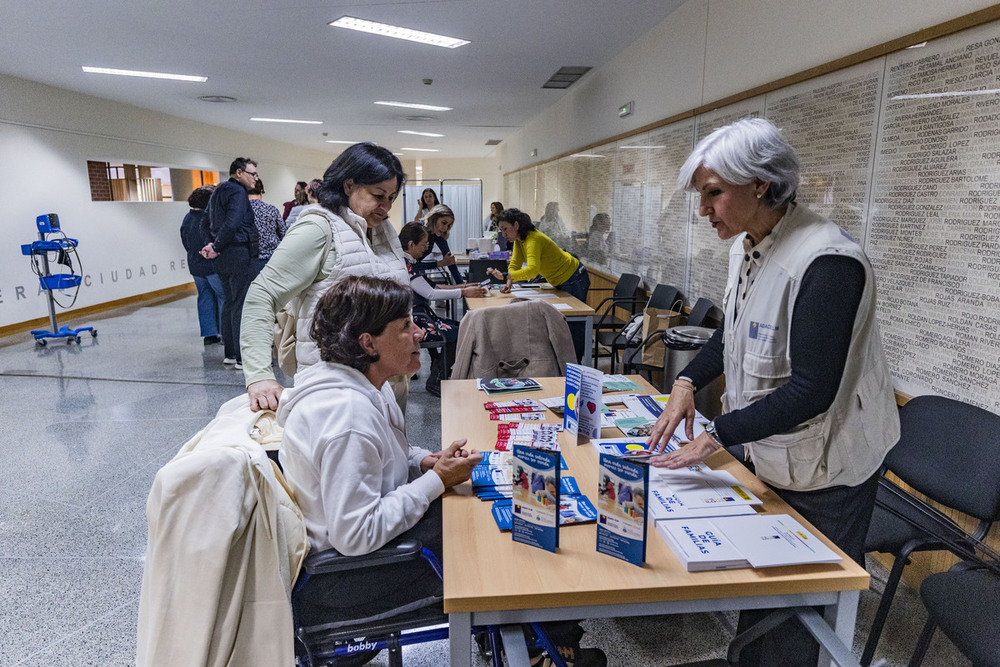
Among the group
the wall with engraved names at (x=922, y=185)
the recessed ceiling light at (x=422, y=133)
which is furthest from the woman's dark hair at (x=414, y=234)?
the recessed ceiling light at (x=422, y=133)

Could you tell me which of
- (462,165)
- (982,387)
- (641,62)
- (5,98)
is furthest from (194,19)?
(462,165)

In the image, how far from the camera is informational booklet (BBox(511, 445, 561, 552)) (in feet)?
4.01

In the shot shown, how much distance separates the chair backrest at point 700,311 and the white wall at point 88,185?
774cm

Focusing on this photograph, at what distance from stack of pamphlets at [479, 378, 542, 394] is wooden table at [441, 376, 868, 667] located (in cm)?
110

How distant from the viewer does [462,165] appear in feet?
66.6

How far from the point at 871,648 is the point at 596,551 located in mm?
1281

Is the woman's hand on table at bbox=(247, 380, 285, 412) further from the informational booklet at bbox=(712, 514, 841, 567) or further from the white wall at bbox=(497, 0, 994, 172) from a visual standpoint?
the white wall at bbox=(497, 0, 994, 172)

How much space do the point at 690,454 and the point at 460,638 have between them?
709mm

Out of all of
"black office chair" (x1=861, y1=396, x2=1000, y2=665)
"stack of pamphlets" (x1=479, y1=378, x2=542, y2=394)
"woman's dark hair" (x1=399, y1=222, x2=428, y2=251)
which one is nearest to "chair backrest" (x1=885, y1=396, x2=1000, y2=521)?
"black office chair" (x1=861, y1=396, x2=1000, y2=665)

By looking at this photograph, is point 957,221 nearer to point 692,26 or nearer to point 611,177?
point 692,26

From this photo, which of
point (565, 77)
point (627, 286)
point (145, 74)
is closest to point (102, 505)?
point (627, 286)

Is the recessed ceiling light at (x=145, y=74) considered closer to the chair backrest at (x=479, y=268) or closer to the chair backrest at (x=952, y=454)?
the chair backrest at (x=479, y=268)

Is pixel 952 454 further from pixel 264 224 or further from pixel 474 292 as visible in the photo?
pixel 264 224

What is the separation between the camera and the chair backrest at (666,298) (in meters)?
4.61
